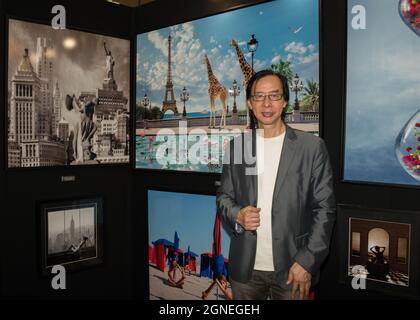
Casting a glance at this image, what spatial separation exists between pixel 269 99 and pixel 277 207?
54 cm

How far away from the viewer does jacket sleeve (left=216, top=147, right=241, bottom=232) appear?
2.18 meters

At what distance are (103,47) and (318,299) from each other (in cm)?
242

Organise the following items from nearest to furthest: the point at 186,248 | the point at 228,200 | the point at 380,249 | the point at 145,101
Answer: the point at 228,200 < the point at 380,249 < the point at 186,248 < the point at 145,101

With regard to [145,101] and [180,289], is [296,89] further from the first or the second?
[180,289]

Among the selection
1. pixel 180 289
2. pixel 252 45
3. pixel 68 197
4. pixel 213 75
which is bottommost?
pixel 180 289

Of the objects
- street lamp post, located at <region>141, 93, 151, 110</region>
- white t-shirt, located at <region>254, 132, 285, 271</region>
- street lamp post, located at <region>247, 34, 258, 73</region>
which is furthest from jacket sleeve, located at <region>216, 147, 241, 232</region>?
street lamp post, located at <region>141, 93, 151, 110</region>

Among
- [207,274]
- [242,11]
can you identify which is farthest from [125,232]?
[242,11]

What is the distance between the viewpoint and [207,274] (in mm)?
3135

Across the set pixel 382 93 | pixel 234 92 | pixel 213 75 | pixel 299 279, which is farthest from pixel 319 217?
pixel 213 75

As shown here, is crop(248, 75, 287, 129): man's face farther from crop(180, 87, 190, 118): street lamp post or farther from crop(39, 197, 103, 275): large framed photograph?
crop(39, 197, 103, 275): large framed photograph

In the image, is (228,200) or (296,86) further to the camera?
(296,86)

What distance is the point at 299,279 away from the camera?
6.64ft

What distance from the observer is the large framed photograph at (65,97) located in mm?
2916
